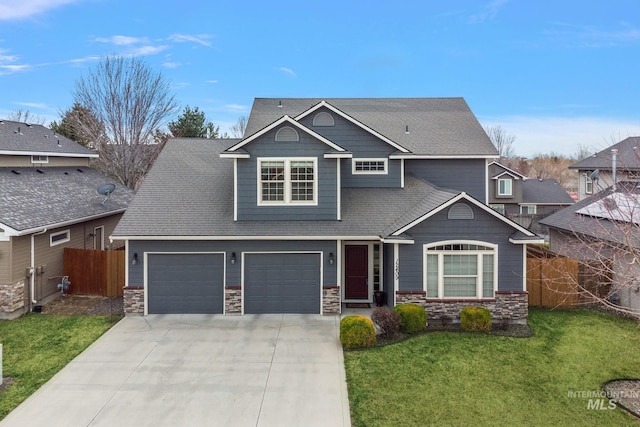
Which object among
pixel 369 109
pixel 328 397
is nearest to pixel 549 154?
pixel 369 109

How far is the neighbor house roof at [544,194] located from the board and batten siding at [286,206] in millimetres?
30046

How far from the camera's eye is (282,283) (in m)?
13.6

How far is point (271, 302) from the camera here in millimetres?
13602

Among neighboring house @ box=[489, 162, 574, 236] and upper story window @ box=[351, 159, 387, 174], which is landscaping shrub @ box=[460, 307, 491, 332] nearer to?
upper story window @ box=[351, 159, 387, 174]

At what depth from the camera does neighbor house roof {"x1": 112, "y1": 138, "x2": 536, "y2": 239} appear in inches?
522

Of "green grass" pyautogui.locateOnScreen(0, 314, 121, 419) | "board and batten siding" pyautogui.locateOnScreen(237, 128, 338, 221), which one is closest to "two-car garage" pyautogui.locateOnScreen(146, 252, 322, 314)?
"board and batten siding" pyautogui.locateOnScreen(237, 128, 338, 221)

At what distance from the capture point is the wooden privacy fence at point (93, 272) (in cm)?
1545

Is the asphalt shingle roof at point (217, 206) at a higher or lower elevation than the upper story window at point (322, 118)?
lower

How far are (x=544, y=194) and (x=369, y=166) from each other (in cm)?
2940

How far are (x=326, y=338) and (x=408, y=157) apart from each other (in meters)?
8.19

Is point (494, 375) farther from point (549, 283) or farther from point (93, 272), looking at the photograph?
point (93, 272)

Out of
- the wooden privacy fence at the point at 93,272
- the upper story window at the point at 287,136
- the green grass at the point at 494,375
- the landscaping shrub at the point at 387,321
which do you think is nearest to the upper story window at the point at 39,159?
the wooden privacy fence at the point at 93,272

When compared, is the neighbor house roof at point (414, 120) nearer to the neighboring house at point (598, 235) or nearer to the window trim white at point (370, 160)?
the window trim white at point (370, 160)

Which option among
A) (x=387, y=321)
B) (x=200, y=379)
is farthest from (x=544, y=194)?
(x=200, y=379)
